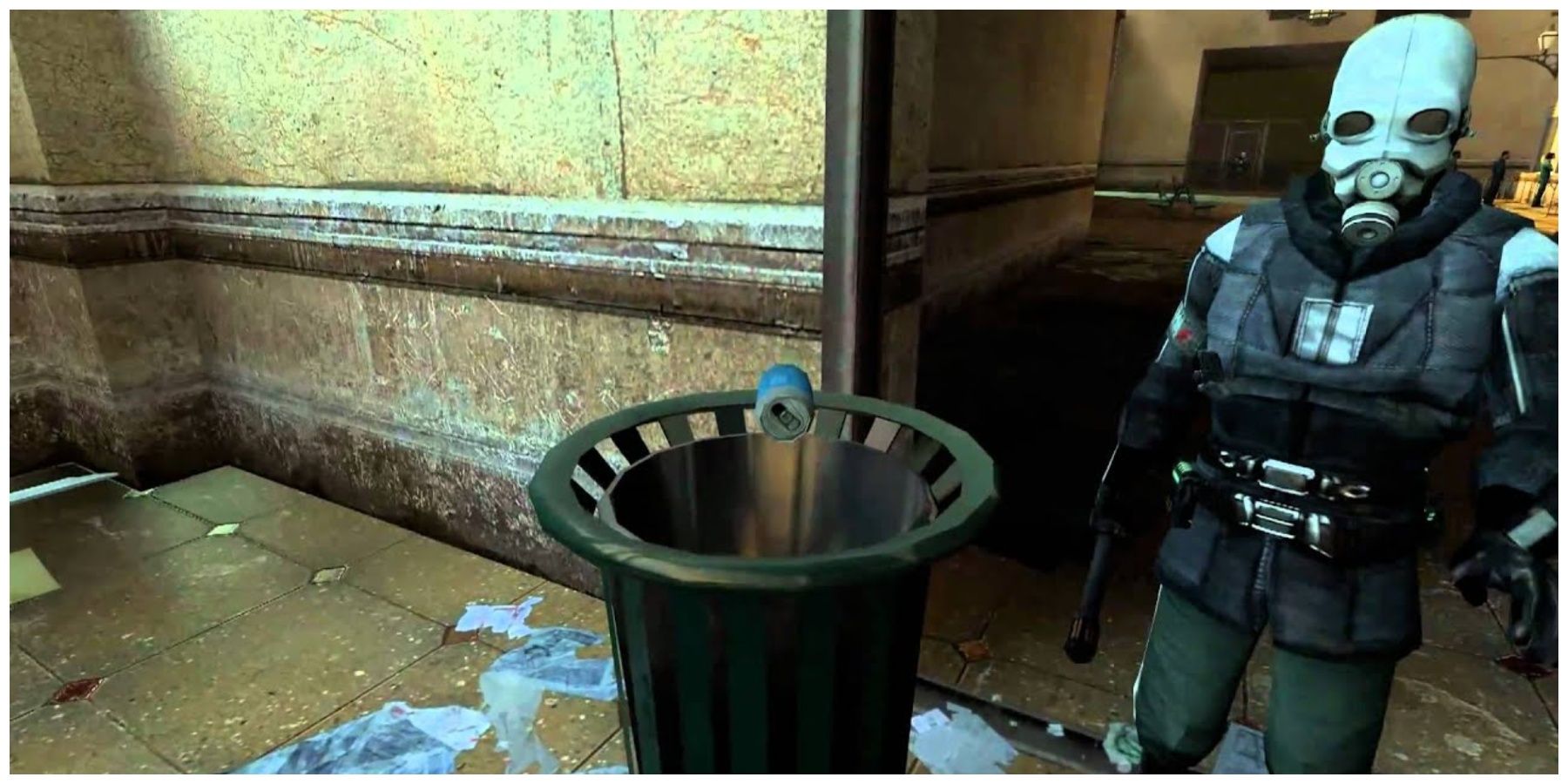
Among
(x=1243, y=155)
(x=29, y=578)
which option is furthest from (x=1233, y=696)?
(x=1243, y=155)

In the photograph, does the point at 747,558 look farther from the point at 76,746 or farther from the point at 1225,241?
the point at 76,746

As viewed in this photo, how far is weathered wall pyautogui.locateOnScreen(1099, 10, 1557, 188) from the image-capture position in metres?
11.9

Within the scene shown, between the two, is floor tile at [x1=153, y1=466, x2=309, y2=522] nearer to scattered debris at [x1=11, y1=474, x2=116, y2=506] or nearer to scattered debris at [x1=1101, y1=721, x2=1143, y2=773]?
scattered debris at [x1=11, y1=474, x2=116, y2=506]

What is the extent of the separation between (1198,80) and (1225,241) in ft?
51.1

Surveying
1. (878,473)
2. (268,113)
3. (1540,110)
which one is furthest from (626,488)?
(1540,110)

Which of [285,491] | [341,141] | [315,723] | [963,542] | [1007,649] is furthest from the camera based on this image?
[285,491]

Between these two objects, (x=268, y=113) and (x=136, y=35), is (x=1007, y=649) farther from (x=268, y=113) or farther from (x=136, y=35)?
(x=136, y=35)

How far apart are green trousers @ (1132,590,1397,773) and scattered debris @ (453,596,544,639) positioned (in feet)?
5.54

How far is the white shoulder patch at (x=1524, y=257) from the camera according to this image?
39.9 inches

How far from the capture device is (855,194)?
1.79 metres

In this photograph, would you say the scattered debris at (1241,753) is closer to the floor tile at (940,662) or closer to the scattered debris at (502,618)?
the floor tile at (940,662)

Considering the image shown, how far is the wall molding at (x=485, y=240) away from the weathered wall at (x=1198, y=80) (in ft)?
47.8

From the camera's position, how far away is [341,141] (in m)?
2.59

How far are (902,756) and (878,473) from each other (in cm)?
42
